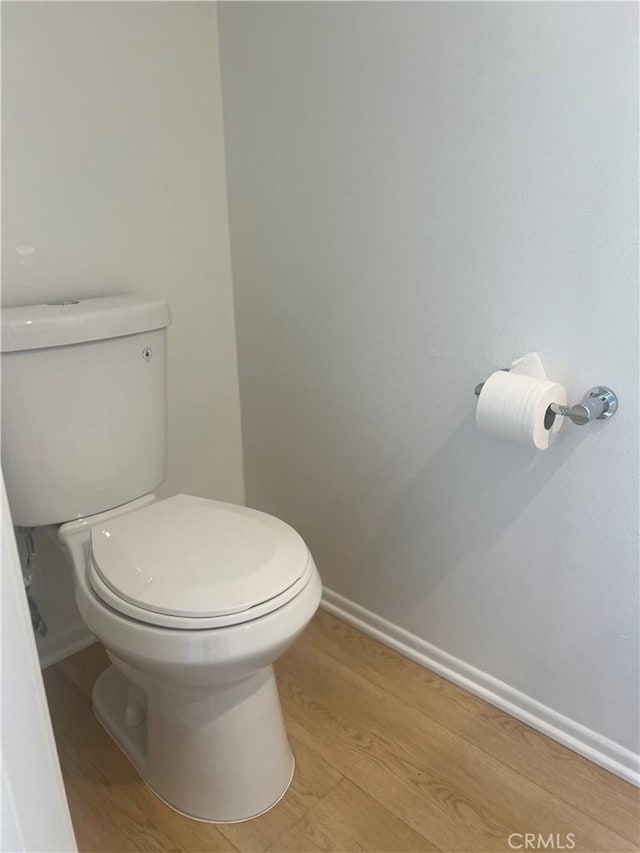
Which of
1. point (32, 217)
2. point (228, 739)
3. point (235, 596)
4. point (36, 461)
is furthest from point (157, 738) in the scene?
point (32, 217)

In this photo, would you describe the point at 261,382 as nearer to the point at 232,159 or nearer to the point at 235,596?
the point at 232,159

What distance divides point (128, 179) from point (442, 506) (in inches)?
37.7

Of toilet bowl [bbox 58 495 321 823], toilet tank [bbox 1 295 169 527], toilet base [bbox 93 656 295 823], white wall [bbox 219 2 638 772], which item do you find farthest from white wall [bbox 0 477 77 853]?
white wall [bbox 219 2 638 772]

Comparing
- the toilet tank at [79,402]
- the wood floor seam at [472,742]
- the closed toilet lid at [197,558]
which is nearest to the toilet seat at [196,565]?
the closed toilet lid at [197,558]

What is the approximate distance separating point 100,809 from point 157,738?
6.1 inches

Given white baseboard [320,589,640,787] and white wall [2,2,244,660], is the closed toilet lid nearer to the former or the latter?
white wall [2,2,244,660]

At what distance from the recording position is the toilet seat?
1.08 metres

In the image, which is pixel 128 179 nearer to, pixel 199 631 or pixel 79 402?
pixel 79 402

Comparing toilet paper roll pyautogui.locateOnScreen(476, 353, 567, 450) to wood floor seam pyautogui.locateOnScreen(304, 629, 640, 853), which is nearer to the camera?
toilet paper roll pyautogui.locateOnScreen(476, 353, 567, 450)

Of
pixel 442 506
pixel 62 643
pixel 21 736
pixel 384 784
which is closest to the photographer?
pixel 21 736

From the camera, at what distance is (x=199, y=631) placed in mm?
1063

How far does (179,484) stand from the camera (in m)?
1.78

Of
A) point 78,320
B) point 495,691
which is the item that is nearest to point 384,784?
point 495,691

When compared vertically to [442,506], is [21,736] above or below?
above
